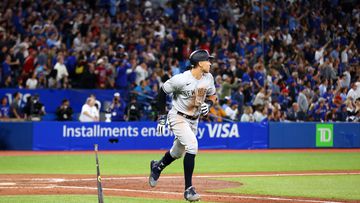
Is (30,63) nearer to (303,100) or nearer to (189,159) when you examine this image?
(303,100)

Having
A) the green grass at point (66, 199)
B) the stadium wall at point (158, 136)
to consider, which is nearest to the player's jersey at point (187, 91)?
the green grass at point (66, 199)

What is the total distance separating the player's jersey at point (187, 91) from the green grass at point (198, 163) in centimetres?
496

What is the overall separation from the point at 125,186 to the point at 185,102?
7.73ft

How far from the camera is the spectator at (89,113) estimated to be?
2253 centimetres

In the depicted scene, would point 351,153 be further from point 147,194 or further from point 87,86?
point 147,194

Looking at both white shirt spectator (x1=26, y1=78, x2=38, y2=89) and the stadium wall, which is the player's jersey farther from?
white shirt spectator (x1=26, y1=78, x2=38, y2=89)

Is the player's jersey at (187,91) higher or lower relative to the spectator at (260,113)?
higher

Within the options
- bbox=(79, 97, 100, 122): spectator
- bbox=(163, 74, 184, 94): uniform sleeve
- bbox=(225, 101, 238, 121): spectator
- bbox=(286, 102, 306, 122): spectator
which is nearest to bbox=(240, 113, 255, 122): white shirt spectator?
bbox=(225, 101, 238, 121): spectator

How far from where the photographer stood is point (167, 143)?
2319cm

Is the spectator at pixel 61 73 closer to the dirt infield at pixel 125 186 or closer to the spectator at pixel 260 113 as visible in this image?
the spectator at pixel 260 113

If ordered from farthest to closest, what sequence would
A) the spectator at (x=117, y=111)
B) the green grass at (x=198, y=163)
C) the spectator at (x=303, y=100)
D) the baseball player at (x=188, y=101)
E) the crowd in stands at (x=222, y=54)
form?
the spectator at (x=117, y=111) → the crowd in stands at (x=222, y=54) → the spectator at (x=303, y=100) → the green grass at (x=198, y=163) → the baseball player at (x=188, y=101)

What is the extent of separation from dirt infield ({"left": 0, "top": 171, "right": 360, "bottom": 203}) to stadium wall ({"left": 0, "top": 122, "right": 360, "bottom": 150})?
828 centimetres

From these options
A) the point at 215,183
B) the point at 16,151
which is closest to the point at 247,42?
the point at 16,151

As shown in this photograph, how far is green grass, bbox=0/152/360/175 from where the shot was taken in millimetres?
16125
